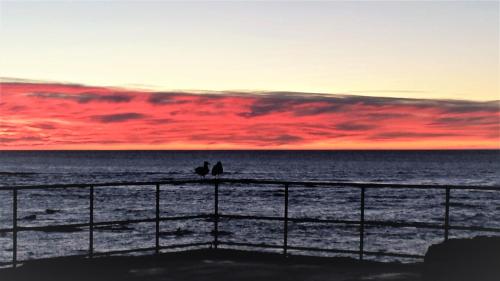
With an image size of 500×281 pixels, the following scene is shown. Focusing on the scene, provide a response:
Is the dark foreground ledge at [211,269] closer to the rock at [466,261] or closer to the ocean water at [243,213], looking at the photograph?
the rock at [466,261]

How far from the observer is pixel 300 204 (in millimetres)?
58312

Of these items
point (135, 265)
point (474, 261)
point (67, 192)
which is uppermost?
point (474, 261)

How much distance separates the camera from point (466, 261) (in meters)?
7.17

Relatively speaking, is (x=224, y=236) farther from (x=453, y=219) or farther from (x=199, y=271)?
(x=199, y=271)

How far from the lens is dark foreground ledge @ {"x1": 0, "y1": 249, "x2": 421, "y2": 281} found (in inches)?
353

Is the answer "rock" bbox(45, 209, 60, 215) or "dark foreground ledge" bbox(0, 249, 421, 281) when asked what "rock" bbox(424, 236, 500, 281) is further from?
"rock" bbox(45, 209, 60, 215)

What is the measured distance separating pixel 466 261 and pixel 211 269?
3500 mm

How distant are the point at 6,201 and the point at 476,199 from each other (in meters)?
36.9

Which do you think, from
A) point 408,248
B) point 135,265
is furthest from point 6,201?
point 135,265

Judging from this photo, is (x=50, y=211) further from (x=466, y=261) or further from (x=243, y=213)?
(x=466, y=261)

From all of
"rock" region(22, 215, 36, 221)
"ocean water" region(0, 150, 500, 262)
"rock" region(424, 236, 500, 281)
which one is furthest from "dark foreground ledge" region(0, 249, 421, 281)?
"rock" region(22, 215, 36, 221)

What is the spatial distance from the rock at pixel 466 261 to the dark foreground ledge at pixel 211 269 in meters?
1.63

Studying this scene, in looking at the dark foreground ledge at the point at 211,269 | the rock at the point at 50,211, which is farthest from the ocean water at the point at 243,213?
the dark foreground ledge at the point at 211,269

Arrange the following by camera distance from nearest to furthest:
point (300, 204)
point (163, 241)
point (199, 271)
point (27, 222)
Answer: point (199, 271) → point (163, 241) → point (27, 222) → point (300, 204)
